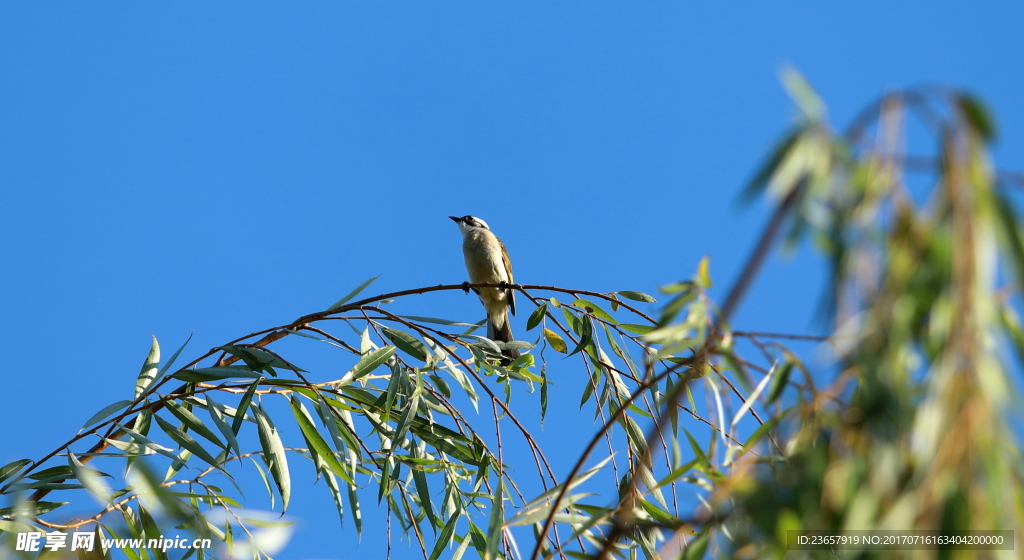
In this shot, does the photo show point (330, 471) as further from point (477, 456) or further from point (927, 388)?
point (927, 388)

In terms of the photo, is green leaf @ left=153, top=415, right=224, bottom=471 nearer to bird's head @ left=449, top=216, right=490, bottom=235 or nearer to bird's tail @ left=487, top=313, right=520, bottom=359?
bird's tail @ left=487, top=313, right=520, bottom=359

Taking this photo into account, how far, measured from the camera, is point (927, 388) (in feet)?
4.38

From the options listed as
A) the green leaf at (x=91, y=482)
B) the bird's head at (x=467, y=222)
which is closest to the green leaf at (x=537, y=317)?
the green leaf at (x=91, y=482)

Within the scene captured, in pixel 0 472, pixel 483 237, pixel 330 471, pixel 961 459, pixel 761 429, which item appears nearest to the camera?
pixel 961 459

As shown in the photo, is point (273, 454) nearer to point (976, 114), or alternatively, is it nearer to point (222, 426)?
point (222, 426)

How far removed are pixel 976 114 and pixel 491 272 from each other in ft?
19.3

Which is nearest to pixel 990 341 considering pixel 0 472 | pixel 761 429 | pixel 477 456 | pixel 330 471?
pixel 761 429

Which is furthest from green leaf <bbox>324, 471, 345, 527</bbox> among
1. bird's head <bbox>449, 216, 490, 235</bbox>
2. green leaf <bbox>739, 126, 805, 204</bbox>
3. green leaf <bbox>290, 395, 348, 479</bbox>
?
bird's head <bbox>449, 216, 490, 235</bbox>

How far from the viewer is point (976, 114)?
122 cm

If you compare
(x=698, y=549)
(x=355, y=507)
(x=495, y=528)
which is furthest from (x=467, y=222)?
(x=698, y=549)

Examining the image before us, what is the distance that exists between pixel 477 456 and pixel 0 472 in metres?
1.62

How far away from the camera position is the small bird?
673cm

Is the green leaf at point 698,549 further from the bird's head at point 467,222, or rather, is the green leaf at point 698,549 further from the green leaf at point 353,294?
the bird's head at point 467,222

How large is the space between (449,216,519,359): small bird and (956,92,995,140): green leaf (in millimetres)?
5304
